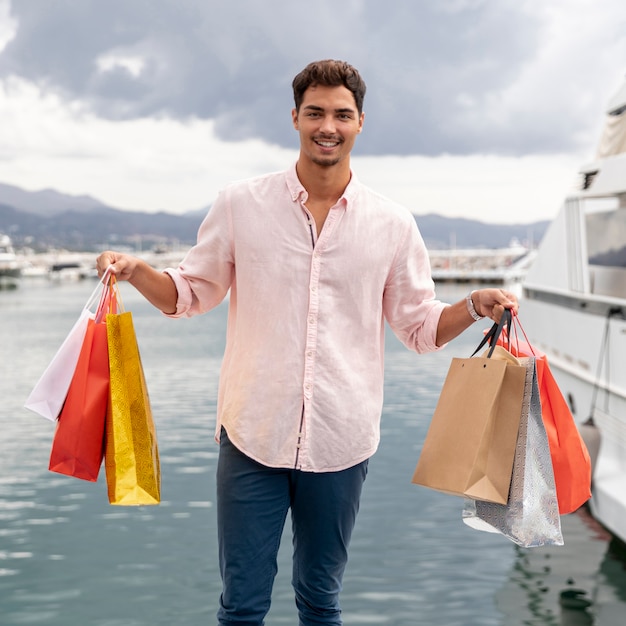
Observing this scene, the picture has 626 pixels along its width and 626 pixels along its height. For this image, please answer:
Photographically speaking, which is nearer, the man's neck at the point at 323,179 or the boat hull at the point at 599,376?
the man's neck at the point at 323,179

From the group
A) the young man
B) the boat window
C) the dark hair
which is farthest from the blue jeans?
the boat window

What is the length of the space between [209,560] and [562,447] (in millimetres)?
3968

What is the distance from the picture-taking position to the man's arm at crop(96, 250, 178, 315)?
2.56 m

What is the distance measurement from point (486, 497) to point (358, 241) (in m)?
0.74

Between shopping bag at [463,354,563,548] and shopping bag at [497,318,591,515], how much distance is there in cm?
7

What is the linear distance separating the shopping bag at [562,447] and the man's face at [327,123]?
687 millimetres

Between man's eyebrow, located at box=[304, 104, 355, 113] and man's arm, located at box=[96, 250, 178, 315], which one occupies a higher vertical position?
man's eyebrow, located at box=[304, 104, 355, 113]

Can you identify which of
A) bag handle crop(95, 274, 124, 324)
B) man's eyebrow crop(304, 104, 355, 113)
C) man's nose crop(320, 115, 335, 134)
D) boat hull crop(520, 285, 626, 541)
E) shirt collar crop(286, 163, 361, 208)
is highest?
man's eyebrow crop(304, 104, 355, 113)

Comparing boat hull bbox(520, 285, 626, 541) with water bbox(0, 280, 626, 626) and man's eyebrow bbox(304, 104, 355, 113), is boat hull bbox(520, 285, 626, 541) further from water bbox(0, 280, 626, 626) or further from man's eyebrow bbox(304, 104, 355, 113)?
man's eyebrow bbox(304, 104, 355, 113)

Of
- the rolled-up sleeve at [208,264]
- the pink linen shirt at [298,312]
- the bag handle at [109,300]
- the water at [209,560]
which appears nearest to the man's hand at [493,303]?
the pink linen shirt at [298,312]

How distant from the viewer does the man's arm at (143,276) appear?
2.56 m

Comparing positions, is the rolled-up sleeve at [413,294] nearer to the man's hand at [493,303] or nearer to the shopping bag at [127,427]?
the man's hand at [493,303]

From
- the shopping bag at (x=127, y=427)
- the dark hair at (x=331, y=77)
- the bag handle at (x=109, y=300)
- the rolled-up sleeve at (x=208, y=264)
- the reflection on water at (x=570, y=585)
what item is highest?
the dark hair at (x=331, y=77)

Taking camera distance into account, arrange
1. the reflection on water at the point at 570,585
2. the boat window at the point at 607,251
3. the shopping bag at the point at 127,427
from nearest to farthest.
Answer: the shopping bag at the point at 127,427 → the reflection on water at the point at 570,585 → the boat window at the point at 607,251
